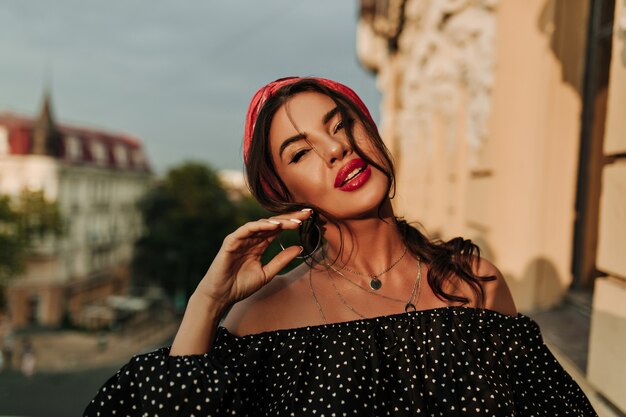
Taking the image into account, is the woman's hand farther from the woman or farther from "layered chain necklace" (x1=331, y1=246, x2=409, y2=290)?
"layered chain necklace" (x1=331, y1=246, x2=409, y2=290)

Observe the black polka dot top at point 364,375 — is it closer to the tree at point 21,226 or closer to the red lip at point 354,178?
the red lip at point 354,178

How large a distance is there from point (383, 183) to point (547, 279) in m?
2.68

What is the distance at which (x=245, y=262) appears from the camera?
1760 millimetres

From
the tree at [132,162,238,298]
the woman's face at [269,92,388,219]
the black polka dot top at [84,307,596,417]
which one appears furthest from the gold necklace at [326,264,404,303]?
the tree at [132,162,238,298]

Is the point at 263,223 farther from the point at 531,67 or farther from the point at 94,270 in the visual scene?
the point at 94,270

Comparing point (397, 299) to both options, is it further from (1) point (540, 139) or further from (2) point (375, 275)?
(1) point (540, 139)

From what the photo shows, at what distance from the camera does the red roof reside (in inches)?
1423

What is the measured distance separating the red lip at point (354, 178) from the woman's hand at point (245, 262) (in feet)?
0.46

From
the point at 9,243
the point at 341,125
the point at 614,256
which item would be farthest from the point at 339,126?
the point at 9,243

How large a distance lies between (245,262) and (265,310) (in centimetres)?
19

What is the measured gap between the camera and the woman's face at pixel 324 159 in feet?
6.09

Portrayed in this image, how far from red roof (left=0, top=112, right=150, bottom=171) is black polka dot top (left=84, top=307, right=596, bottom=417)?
126 ft

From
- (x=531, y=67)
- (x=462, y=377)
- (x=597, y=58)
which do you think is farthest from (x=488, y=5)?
(x=462, y=377)

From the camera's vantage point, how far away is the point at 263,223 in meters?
1.66
